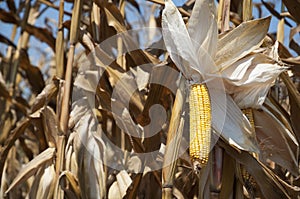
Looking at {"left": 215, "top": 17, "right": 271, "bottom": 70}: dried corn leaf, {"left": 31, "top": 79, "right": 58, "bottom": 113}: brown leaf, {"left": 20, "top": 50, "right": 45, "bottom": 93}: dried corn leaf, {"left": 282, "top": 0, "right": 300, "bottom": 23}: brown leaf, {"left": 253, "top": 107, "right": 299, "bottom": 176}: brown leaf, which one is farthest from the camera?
{"left": 20, "top": 50, "right": 45, "bottom": 93}: dried corn leaf

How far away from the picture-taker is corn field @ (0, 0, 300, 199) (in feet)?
2.95

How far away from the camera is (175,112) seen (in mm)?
895

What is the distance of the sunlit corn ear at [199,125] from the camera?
82 cm

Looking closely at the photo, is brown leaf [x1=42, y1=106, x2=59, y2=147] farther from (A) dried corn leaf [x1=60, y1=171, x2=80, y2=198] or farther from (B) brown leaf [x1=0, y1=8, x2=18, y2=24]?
(B) brown leaf [x1=0, y1=8, x2=18, y2=24]

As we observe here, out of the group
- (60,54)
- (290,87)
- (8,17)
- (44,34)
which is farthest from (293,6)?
(8,17)

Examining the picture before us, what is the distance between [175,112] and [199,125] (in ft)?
0.24

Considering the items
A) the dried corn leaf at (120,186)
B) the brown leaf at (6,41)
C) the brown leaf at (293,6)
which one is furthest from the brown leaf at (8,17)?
the brown leaf at (293,6)

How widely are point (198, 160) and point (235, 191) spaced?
0.18 meters

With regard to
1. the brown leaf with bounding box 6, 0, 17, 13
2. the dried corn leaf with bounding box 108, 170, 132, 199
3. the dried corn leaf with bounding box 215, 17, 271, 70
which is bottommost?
the dried corn leaf with bounding box 108, 170, 132, 199

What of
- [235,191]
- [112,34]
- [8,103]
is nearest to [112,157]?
[112,34]

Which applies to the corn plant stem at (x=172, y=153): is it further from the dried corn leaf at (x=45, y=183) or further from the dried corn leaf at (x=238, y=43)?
the dried corn leaf at (x=45, y=183)

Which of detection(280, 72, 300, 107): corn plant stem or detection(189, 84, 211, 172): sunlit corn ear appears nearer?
detection(189, 84, 211, 172): sunlit corn ear

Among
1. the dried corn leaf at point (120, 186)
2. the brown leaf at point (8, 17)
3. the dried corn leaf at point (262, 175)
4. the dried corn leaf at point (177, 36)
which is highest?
the brown leaf at point (8, 17)

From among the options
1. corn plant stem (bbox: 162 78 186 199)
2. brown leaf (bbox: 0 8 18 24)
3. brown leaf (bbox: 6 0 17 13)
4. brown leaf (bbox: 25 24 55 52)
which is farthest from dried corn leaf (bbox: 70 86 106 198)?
brown leaf (bbox: 6 0 17 13)
